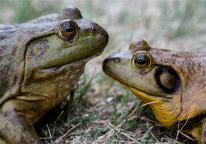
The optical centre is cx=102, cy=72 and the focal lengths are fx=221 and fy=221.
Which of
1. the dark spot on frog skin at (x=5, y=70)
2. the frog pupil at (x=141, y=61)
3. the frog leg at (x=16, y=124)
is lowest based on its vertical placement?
the frog leg at (x=16, y=124)

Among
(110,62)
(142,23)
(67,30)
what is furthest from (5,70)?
(142,23)

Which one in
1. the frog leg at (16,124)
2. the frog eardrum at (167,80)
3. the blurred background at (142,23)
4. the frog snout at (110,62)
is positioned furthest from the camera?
the blurred background at (142,23)

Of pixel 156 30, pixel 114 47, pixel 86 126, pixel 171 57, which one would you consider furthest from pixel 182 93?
pixel 156 30

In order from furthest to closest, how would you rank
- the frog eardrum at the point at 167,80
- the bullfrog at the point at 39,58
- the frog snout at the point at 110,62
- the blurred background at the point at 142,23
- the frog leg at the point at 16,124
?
the blurred background at the point at 142,23 < the frog snout at the point at 110,62 < the frog eardrum at the point at 167,80 < the bullfrog at the point at 39,58 < the frog leg at the point at 16,124

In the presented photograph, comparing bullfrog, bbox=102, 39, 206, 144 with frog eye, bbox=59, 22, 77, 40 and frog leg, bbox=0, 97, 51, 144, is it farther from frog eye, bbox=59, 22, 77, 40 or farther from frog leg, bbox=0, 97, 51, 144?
frog leg, bbox=0, 97, 51, 144

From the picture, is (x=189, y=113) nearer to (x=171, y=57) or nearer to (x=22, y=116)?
(x=171, y=57)

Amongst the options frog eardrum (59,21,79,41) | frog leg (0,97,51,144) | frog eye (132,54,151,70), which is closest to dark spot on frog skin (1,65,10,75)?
frog leg (0,97,51,144)

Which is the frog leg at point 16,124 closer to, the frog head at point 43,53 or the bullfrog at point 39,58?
the bullfrog at point 39,58

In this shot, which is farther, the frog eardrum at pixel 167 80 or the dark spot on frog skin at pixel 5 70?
the frog eardrum at pixel 167 80

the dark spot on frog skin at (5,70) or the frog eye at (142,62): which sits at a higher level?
the frog eye at (142,62)

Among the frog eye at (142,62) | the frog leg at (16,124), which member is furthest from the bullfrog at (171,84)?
the frog leg at (16,124)
